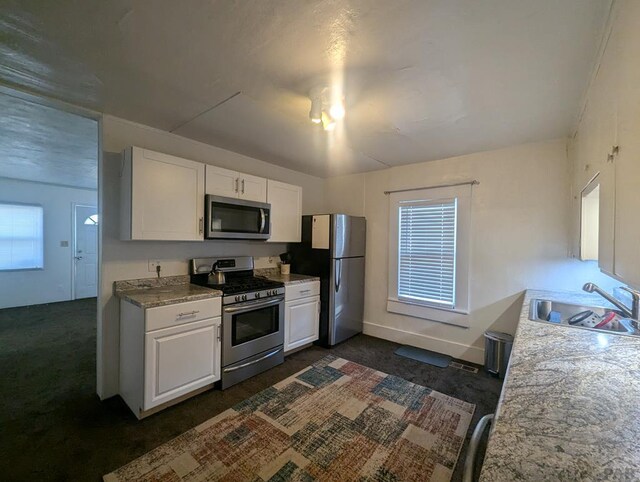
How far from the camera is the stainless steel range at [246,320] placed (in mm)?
2494

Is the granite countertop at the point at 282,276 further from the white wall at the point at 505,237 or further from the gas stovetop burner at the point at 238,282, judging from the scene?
the white wall at the point at 505,237

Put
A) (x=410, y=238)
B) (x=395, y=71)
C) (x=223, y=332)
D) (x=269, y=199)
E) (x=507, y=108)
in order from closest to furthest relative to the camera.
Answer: (x=395, y=71)
(x=507, y=108)
(x=223, y=332)
(x=269, y=199)
(x=410, y=238)

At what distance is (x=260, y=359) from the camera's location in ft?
9.02

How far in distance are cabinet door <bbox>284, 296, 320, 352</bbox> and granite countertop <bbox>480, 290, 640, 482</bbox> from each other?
7.31 feet

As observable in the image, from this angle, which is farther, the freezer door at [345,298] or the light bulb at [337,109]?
the freezer door at [345,298]

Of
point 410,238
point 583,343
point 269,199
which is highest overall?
point 269,199

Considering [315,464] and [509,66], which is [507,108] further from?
[315,464]

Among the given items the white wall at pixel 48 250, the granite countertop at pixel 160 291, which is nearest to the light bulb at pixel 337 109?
the granite countertop at pixel 160 291

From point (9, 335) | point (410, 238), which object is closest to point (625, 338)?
point (410, 238)

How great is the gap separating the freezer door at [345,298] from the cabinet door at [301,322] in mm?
190

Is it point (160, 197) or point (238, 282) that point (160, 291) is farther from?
point (160, 197)

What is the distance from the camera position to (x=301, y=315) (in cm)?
326

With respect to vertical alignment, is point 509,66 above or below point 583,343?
above

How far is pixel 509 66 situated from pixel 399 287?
266 cm
